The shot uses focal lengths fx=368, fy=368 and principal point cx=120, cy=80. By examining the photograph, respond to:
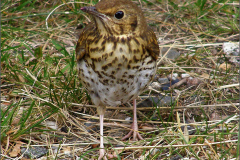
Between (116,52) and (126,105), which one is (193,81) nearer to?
(126,105)

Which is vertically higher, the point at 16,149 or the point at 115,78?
the point at 115,78

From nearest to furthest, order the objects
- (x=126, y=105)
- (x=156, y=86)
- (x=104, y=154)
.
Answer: (x=104, y=154)
(x=126, y=105)
(x=156, y=86)

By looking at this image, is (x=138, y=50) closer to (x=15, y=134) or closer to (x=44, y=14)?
(x=15, y=134)

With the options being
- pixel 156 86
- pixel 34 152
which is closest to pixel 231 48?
pixel 156 86

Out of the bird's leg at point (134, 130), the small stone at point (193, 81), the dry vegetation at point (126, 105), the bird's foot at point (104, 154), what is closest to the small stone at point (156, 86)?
the dry vegetation at point (126, 105)

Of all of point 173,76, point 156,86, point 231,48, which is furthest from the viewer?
point 231,48

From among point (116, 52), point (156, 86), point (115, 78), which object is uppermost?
point (156, 86)

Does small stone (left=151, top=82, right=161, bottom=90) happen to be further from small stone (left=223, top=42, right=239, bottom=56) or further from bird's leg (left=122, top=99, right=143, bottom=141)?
small stone (left=223, top=42, right=239, bottom=56)
